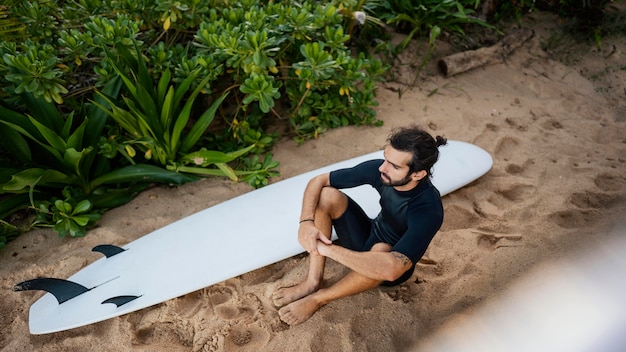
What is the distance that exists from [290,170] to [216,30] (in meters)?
0.95

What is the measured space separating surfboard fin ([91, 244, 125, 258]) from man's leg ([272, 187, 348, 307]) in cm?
82

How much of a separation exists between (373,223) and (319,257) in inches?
11.3

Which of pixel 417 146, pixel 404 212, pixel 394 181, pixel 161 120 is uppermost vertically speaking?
pixel 417 146

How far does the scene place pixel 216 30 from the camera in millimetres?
2748

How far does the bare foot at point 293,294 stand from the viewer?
2.14 meters

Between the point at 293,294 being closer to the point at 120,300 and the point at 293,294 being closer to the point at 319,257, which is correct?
the point at 319,257

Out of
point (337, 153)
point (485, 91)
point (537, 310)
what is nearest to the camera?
point (537, 310)

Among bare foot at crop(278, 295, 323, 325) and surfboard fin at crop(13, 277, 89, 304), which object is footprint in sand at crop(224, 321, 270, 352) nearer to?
bare foot at crop(278, 295, 323, 325)

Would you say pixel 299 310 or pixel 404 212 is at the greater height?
pixel 404 212

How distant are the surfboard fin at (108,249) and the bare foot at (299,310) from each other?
0.88 meters

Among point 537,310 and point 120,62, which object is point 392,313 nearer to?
point 537,310

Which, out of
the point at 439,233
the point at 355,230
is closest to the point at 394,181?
the point at 355,230

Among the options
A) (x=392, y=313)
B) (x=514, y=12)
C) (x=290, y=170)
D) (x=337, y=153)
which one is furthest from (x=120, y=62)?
(x=514, y=12)

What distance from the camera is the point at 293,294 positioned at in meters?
2.15
